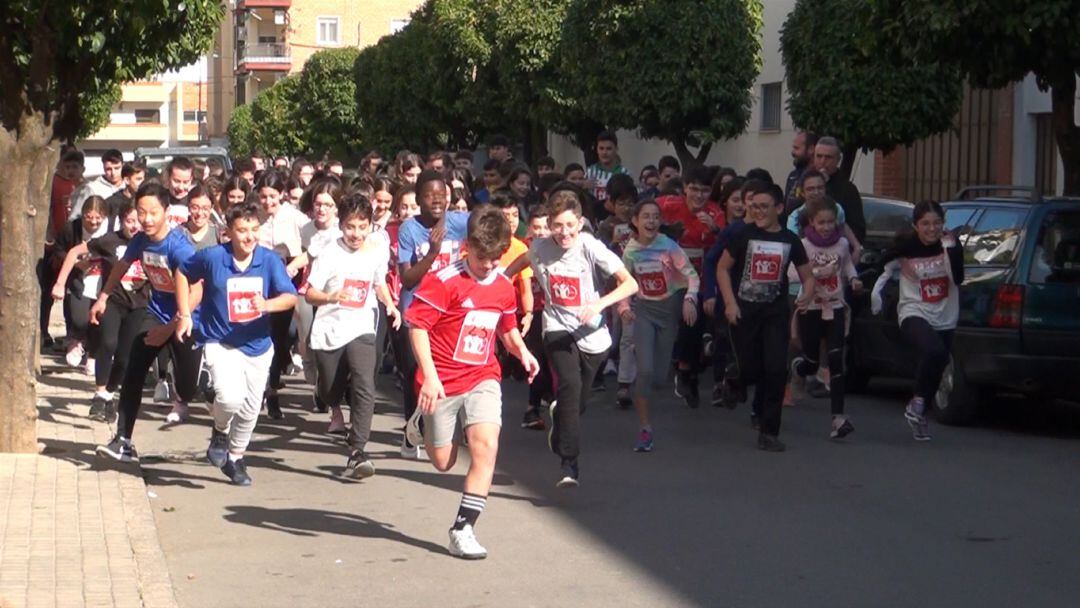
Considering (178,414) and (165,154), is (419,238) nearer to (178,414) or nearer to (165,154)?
(178,414)

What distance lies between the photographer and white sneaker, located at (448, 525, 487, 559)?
791 centimetres

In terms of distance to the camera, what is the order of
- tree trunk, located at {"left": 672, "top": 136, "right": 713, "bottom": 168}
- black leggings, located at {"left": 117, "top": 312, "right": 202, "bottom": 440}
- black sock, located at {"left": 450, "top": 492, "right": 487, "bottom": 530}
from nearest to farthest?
black sock, located at {"left": 450, "top": 492, "right": 487, "bottom": 530}, black leggings, located at {"left": 117, "top": 312, "right": 202, "bottom": 440}, tree trunk, located at {"left": 672, "top": 136, "right": 713, "bottom": 168}

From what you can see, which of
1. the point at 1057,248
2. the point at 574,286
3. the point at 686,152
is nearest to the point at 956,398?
the point at 1057,248

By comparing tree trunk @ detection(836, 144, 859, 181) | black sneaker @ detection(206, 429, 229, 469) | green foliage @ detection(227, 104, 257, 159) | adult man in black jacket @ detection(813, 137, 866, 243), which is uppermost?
green foliage @ detection(227, 104, 257, 159)

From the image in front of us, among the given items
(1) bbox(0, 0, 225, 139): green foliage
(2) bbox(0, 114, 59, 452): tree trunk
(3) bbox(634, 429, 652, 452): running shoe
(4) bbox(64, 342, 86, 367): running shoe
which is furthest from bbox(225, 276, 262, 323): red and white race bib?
(4) bbox(64, 342, 86, 367): running shoe

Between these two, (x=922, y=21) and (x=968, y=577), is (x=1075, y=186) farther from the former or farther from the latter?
(x=968, y=577)

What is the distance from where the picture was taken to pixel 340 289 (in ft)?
33.6

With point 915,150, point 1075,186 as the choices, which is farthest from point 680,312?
point 915,150

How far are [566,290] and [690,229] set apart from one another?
15.7ft

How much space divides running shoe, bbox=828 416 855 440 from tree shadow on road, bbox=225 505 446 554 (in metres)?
3.85

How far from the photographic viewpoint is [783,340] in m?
11.3

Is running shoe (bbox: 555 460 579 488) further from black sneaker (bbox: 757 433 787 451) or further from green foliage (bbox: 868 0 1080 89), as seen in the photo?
green foliage (bbox: 868 0 1080 89)

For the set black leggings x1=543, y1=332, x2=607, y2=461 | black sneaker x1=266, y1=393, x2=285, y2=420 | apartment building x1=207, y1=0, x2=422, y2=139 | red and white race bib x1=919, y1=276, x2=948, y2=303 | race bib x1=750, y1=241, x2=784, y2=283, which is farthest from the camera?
apartment building x1=207, y1=0, x2=422, y2=139

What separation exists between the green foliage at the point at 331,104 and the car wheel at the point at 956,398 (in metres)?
53.3
